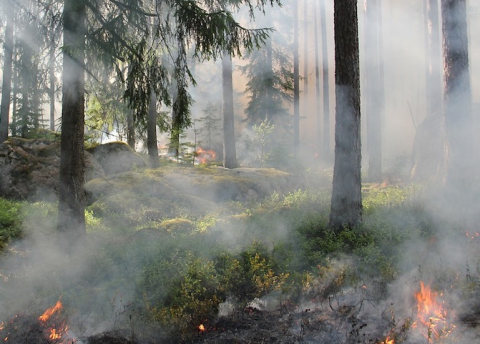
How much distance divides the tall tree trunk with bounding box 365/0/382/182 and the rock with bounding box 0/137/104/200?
40.8 feet

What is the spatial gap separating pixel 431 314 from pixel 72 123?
289 inches

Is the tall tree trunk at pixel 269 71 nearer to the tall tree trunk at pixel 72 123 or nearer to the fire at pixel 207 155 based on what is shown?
the fire at pixel 207 155

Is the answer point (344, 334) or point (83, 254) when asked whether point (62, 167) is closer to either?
point (83, 254)

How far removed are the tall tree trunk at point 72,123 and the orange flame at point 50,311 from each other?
251 centimetres

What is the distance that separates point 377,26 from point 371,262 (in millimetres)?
16724

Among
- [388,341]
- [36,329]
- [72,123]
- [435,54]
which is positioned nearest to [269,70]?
[435,54]

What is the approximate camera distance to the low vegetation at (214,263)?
5.96m

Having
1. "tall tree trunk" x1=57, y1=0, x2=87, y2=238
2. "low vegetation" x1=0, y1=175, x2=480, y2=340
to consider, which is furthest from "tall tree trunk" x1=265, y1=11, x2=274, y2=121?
"tall tree trunk" x1=57, y1=0, x2=87, y2=238

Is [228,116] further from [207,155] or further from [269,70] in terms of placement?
[207,155]

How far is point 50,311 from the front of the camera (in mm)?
5602

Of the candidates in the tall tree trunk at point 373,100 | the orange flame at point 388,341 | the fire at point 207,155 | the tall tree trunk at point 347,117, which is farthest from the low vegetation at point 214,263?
the fire at point 207,155

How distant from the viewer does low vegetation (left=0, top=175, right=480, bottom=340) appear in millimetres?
5957

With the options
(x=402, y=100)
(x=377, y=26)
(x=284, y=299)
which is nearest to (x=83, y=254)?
(x=284, y=299)

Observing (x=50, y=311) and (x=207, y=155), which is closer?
(x=50, y=311)
